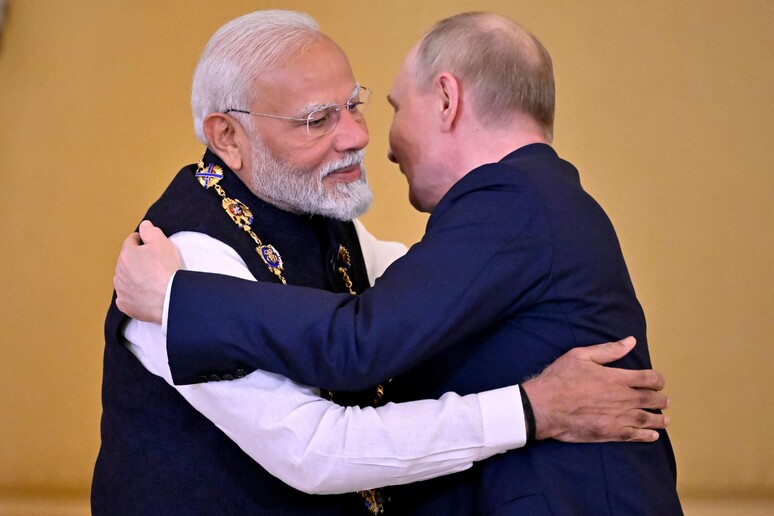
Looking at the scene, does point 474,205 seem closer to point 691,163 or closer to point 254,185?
point 254,185

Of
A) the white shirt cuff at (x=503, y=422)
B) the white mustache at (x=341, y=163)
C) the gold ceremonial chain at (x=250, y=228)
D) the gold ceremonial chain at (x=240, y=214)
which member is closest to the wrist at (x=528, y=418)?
the white shirt cuff at (x=503, y=422)

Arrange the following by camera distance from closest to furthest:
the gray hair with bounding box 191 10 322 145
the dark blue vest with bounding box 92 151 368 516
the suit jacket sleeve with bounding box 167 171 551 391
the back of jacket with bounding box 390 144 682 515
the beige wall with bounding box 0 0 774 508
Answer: the suit jacket sleeve with bounding box 167 171 551 391 < the back of jacket with bounding box 390 144 682 515 < the dark blue vest with bounding box 92 151 368 516 < the gray hair with bounding box 191 10 322 145 < the beige wall with bounding box 0 0 774 508

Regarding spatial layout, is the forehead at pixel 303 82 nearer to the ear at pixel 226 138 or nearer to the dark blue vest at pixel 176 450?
the ear at pixel 226 138

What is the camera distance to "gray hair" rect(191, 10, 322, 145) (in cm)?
208

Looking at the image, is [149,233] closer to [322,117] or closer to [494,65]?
[322,117]

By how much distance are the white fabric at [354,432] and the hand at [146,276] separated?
0.60 ft

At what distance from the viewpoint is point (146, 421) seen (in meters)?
2.01

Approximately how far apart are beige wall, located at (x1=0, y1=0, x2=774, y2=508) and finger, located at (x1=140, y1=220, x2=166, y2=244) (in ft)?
7.24

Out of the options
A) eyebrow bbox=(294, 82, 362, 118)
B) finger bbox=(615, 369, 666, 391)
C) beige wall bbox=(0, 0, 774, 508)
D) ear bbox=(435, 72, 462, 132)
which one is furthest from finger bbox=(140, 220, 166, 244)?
beige wall bbox=(0, 0, 774, 508)

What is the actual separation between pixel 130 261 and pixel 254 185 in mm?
416

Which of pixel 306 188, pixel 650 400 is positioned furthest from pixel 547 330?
pixel 306 188

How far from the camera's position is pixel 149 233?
6.26ft

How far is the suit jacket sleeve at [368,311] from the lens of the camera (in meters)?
1.71

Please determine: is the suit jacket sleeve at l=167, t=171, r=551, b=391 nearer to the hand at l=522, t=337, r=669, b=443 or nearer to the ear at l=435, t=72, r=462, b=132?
the hand at l=522, t=337, r=669, b=443
